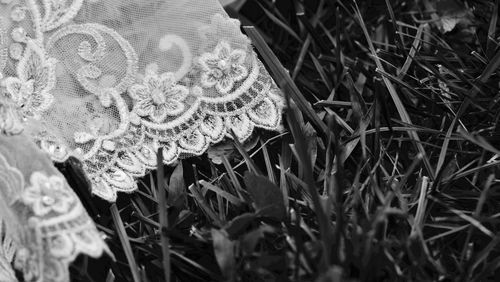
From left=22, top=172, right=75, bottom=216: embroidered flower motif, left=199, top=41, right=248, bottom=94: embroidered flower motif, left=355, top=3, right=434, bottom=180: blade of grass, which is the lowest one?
left=355, top=3, right=434, bottom=180: blade of grass

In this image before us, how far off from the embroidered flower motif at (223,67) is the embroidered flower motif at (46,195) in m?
0.22

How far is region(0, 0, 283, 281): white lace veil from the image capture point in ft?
2.16

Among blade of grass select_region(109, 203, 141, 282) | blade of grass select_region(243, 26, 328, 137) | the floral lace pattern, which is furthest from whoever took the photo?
blade of grass select_region(243, 26, 328, 137)

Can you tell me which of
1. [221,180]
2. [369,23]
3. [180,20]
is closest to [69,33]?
[180,20]

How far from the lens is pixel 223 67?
2.28ft

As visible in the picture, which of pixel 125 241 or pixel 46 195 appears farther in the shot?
pixel 125 241

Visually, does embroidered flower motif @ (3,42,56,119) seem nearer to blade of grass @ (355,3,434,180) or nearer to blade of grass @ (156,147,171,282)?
blade of grass @ (156,147,171,282)

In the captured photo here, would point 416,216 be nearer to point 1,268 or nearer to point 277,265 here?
point 277,265

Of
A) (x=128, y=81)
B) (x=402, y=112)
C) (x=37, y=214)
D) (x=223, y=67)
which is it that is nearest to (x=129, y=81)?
(x=128, y=81)

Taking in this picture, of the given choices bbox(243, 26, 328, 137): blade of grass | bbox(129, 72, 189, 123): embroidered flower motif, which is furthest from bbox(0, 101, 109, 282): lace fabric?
bbox(243, 26, 328, 137): blade of grass

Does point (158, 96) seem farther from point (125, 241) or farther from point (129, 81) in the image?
point (125, 241)

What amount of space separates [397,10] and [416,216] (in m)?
0.39

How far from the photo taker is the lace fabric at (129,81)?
0.66 m

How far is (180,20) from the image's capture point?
0.71 metres
